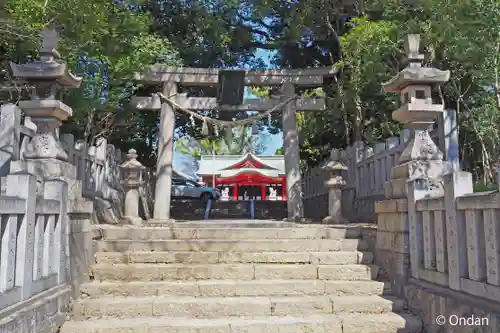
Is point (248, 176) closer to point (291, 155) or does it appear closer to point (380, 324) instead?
point (291, 155)

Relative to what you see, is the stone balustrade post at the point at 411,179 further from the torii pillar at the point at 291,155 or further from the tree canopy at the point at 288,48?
the torii pillar at the point at 291,155

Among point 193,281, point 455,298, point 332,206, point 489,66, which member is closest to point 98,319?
point 193,281

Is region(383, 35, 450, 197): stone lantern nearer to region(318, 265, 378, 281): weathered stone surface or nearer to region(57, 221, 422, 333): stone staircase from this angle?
region(318, 265, 378, 281): weathered stone surface

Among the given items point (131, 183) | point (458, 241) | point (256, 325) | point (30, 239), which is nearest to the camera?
point (30, 239)

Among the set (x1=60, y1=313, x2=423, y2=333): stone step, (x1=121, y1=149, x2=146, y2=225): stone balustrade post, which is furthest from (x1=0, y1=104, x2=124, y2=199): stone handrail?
(x1=60, y1=313, x2=423, y2=333): stone step

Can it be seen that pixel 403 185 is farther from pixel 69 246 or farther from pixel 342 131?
pixel 342 131

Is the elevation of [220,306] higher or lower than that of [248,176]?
lower

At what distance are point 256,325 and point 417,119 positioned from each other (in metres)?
3.44

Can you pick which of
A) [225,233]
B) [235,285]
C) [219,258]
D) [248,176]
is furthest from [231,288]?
[248,176]

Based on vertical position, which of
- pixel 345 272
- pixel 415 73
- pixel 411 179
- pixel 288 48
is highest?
pixel 288 48

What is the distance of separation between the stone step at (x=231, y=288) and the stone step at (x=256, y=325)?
1.57 feet

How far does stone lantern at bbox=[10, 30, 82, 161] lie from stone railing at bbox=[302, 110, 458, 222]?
5.27m

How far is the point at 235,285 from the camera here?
514cm

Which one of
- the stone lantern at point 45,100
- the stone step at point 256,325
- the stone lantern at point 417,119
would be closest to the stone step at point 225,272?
the stone step at point 256,325
